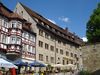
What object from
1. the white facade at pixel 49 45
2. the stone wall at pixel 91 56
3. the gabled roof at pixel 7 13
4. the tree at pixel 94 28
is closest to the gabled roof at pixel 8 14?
the gabled roof at pixel 7 13

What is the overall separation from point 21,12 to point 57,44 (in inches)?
507

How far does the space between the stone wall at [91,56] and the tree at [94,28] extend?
9452 mm

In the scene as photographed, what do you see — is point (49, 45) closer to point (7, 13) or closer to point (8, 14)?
point (8, 14)

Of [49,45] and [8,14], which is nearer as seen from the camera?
[8,14]

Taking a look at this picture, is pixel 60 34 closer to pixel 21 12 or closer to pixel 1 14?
pixel 21 12

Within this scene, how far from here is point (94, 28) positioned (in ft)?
163

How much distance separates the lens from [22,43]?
46.9 meters

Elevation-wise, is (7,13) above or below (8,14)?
above

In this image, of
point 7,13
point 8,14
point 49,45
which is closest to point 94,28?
point 49,45

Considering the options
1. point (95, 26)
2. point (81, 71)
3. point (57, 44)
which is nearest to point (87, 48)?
point (81, 71)

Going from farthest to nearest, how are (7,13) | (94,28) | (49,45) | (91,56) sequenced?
(49,45) < (94,28) < (7,13) < (91,56)

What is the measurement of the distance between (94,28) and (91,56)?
12.8 metres

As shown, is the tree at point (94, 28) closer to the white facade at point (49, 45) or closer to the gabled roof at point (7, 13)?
the white facade at point (49, 45)

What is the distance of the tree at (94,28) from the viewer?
158 ft
